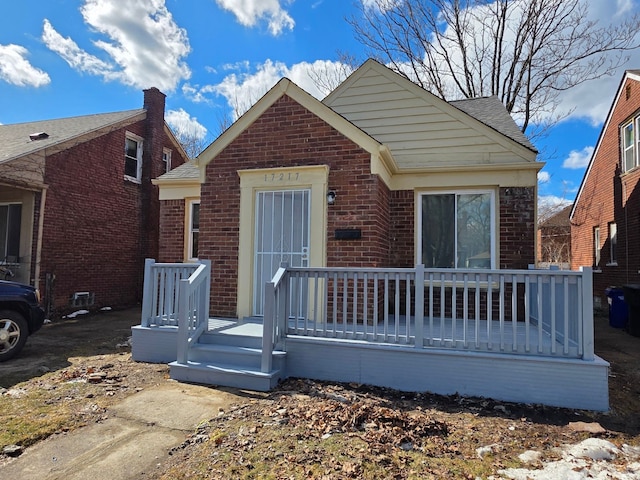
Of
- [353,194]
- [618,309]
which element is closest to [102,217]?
[353,194]

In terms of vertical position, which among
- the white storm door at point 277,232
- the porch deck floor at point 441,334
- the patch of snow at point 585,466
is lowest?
the patch of snow at point 585,466

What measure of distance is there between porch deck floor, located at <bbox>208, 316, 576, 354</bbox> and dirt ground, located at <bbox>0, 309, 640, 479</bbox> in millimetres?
605

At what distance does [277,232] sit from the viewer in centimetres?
691

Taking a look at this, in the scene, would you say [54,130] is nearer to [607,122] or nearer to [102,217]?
[102,217]

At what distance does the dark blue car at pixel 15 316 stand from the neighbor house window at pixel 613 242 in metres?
15.7

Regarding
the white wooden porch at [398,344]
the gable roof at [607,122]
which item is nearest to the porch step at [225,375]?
the white wooden porch at [398,344]

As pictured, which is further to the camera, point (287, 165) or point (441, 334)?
point (287, 165)

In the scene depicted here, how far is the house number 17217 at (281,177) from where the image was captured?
664cm

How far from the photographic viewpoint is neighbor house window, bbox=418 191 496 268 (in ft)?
23.9

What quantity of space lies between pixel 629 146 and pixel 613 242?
Answer: 3148 mm

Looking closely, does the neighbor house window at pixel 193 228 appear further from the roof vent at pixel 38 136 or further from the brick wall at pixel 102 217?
the roof vent at pixel 38 136

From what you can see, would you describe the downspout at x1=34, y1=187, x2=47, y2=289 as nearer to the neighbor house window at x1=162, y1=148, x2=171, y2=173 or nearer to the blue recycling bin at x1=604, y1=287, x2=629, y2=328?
the neighbor house window at x1=162, y1=148, x2=171, y2=173

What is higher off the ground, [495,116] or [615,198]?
[495,116]

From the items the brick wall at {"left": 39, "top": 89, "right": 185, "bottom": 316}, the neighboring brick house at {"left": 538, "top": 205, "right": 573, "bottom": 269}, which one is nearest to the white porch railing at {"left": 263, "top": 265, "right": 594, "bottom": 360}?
the brick wall at {"left": 39, "top": 89, "right": 185, "bottom": 316}
